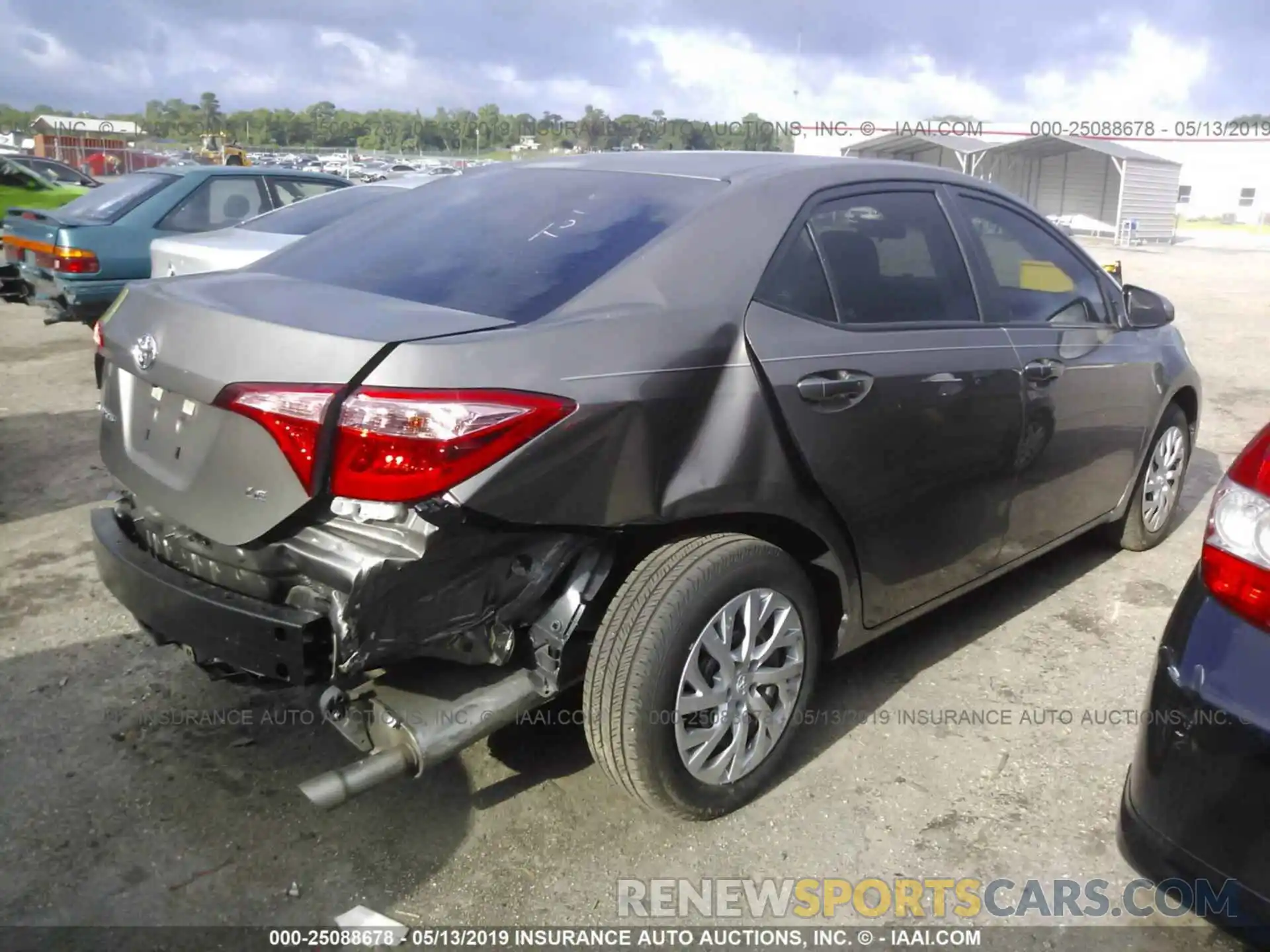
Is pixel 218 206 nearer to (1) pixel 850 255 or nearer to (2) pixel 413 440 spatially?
(1) pixel 850 255

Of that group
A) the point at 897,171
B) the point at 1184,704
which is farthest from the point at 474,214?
the point at 1184,704

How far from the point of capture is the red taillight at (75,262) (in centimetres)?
816

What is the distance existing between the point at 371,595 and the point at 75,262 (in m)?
7.33

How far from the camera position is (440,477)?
2.13m

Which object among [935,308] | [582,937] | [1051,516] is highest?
[935,308]

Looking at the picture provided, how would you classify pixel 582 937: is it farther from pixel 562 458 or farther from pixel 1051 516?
pixel 1051 516

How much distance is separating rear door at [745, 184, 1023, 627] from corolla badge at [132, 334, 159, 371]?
1436 mm

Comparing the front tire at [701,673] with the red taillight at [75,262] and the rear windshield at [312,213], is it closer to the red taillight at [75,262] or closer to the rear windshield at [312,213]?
the rear windshield at [312,213]

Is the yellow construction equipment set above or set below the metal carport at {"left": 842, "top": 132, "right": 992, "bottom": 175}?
below

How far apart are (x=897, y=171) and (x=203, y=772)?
2773mm

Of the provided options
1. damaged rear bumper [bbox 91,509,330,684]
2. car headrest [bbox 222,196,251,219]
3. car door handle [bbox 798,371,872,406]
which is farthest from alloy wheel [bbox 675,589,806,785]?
car headrest [bbox 222,196,251,219]

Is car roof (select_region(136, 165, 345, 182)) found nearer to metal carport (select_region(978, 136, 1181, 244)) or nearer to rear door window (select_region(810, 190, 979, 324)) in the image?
rear door window (select_region(810, 190, 979, 324))

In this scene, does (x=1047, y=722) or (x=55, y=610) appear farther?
(x=55, y=610)

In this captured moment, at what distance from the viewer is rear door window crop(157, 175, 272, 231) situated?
890 centimetres
